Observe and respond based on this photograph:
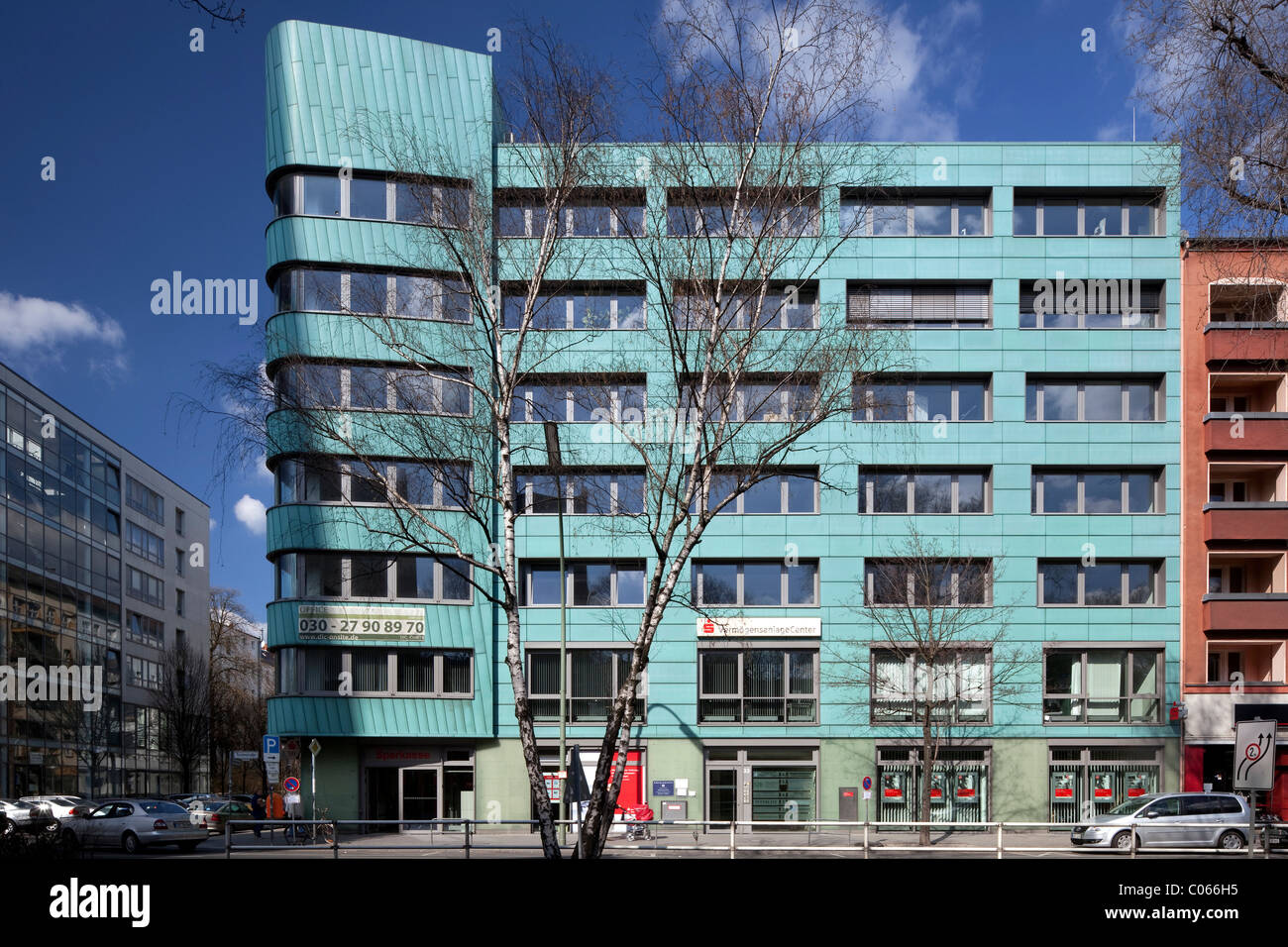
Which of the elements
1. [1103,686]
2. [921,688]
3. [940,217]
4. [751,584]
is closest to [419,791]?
[751,584]

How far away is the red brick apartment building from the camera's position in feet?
125

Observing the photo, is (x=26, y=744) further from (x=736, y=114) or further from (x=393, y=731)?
(x=736, y=114)

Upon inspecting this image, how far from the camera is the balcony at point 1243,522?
38.5 m

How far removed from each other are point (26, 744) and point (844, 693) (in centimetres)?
4309

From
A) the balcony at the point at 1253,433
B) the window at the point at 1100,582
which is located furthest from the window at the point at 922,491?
the balcony at the point at 1253,433

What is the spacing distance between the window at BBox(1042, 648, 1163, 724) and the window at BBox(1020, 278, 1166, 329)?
447 inches

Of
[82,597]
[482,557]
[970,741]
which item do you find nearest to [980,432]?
[970,741]

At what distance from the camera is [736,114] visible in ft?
52.8

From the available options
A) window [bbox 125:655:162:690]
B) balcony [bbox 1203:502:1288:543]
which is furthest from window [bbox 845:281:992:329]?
window [bbox 125:655:162:690]

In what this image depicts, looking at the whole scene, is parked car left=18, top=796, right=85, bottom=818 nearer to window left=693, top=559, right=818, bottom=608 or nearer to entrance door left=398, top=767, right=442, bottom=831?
entrance door left=398, top=767, right=442, bottom=831

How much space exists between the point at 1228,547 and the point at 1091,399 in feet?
22.1

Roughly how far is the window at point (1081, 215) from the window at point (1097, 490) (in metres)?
8.51

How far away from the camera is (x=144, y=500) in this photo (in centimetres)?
8344
